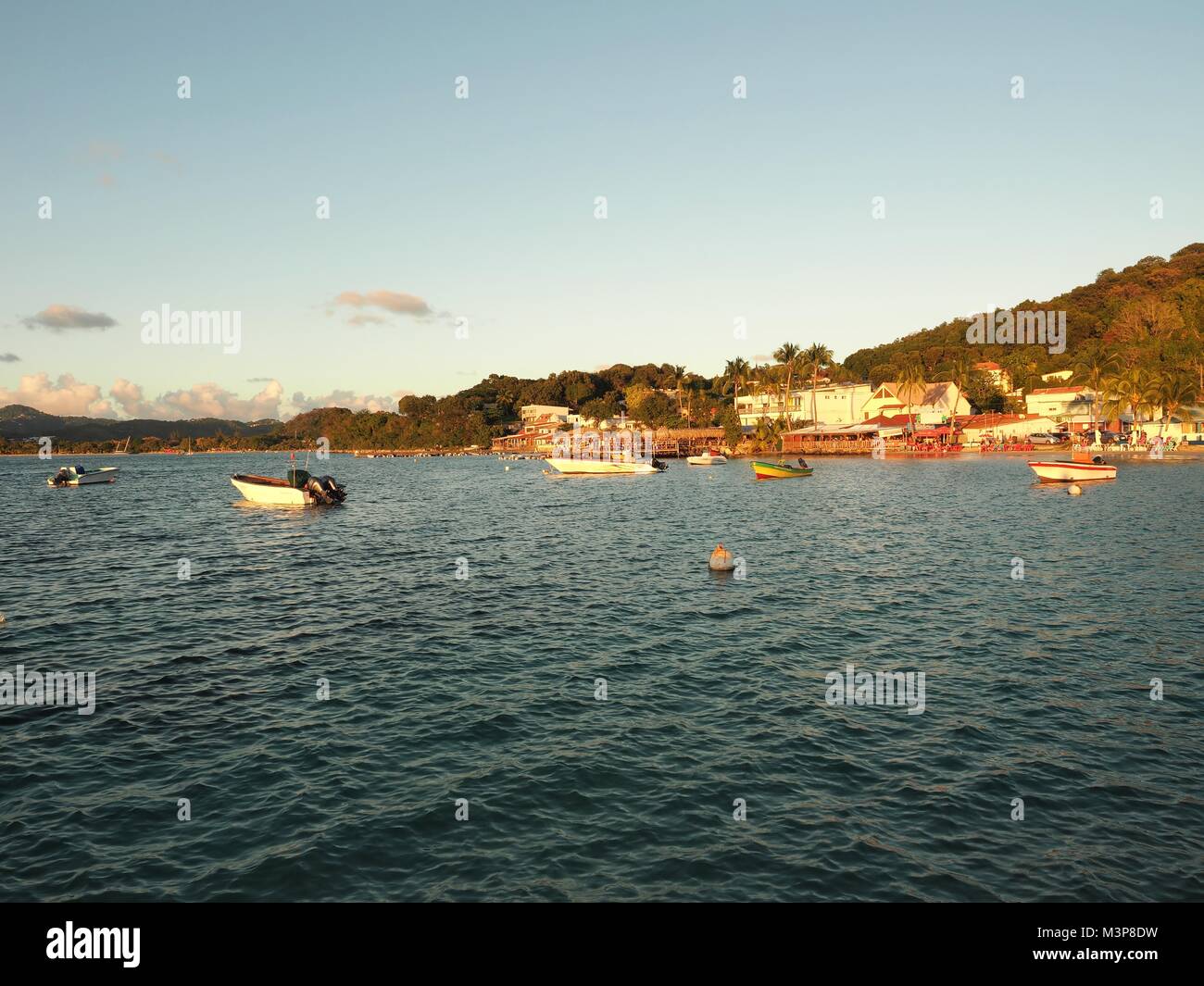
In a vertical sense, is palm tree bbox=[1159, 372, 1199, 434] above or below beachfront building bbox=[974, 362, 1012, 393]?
below

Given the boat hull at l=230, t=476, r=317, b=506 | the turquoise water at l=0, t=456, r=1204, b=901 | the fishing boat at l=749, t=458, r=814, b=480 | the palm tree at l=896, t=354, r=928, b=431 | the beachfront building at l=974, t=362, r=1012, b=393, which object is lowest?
the turquoise water at l=0, t=456, r=1204, b=901

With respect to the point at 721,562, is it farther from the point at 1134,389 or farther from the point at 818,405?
the point at 818,405

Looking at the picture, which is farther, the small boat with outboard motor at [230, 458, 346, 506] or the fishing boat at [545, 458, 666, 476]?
the fishing boat at [545, 458, 666, 476]

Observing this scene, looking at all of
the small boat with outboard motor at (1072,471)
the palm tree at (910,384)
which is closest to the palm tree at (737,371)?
the palm tree at (910,384)

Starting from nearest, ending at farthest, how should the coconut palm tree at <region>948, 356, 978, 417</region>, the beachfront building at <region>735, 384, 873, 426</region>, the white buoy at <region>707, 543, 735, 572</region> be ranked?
the white buoy at <region>707, 543, 735, 572</region>
the coconut palm tree at <region>948, 356, 978, 417</region>
the beachfront building at <region>735, 384, 873, 426</region>

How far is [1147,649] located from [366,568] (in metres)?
35.3

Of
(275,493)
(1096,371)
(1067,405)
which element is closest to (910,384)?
(1067,405)

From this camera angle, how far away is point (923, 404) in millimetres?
169000

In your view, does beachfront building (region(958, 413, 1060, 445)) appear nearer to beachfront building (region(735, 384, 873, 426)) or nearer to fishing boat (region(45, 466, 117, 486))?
beachfront building (region(735, 384, 873, 426))

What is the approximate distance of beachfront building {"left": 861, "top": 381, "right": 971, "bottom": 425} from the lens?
164 meters

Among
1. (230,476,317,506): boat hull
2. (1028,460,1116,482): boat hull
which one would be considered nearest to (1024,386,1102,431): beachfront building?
(1028,460,1116,482): boat hull

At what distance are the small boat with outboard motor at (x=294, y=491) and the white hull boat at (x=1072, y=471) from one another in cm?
7433

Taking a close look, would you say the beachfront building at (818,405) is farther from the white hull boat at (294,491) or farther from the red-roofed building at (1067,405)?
the white hull boat at (294,491)
